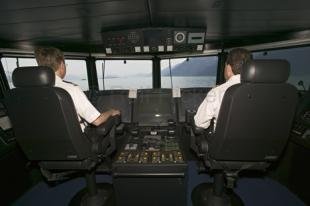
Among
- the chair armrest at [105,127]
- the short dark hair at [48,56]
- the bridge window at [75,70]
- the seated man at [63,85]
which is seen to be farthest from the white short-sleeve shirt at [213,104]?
the bridge window at [75,70]

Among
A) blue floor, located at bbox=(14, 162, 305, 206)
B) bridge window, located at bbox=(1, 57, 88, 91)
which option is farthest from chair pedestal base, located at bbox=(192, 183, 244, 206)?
bridge window, located at bbox=(1, 57, 88, 91)

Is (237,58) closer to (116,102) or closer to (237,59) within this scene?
(237,59)

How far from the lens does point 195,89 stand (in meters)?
2.43

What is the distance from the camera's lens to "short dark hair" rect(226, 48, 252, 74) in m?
1.44

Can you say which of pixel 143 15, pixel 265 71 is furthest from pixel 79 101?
pixel 265 71

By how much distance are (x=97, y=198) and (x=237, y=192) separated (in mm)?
1414

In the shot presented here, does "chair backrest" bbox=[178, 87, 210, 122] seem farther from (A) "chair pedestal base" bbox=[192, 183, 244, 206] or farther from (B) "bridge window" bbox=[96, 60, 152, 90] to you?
(B) "bridge window" bbox=[96, 60, 152, 90]

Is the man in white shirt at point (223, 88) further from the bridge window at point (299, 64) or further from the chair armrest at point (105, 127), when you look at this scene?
the bridge window at point (299, 64)

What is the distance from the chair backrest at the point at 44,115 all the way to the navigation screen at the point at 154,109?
1.00m

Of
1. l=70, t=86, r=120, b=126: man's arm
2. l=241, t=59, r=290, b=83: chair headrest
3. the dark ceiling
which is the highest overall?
the dark ceiling

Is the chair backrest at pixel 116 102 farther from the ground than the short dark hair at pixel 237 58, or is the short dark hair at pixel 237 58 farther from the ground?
the short dark hair at pixel 237 58

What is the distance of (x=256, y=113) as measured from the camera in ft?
3.87

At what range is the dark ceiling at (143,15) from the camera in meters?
1.33

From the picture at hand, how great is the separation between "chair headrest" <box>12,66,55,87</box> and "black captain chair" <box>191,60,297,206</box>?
42.9 inches
